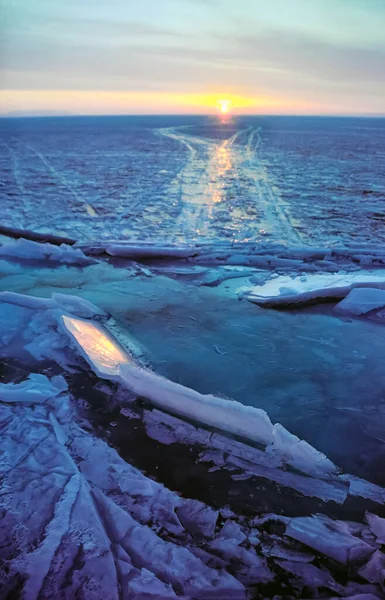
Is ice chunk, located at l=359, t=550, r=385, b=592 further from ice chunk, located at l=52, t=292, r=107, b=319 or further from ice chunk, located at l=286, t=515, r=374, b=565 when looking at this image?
ice chunk, located at l=52, t=292, r=107, b=319

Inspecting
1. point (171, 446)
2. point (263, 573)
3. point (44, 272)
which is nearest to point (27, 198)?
point (44, 272)

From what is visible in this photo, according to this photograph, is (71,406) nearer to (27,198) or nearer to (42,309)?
(42,309)

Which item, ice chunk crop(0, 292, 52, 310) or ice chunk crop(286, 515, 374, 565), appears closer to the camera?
ice chunk crop(286, 515, 374, 565)

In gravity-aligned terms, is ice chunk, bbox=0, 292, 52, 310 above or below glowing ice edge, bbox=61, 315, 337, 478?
above

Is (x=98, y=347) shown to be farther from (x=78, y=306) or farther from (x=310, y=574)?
(x=310, y=574)

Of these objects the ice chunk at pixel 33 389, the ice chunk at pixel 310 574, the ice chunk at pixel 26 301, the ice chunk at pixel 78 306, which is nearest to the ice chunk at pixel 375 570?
the ice chunk at pixel 310 574

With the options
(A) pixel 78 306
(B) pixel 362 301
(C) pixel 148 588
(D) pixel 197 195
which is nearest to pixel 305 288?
(B) pixel 362 301

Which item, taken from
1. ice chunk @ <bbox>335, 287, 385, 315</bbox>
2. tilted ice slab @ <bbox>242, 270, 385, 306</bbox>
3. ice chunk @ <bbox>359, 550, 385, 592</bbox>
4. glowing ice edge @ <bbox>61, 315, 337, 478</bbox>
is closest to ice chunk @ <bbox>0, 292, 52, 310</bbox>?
glowing ice edge @ <bbox>61, 315, 337, 478</bbox>
